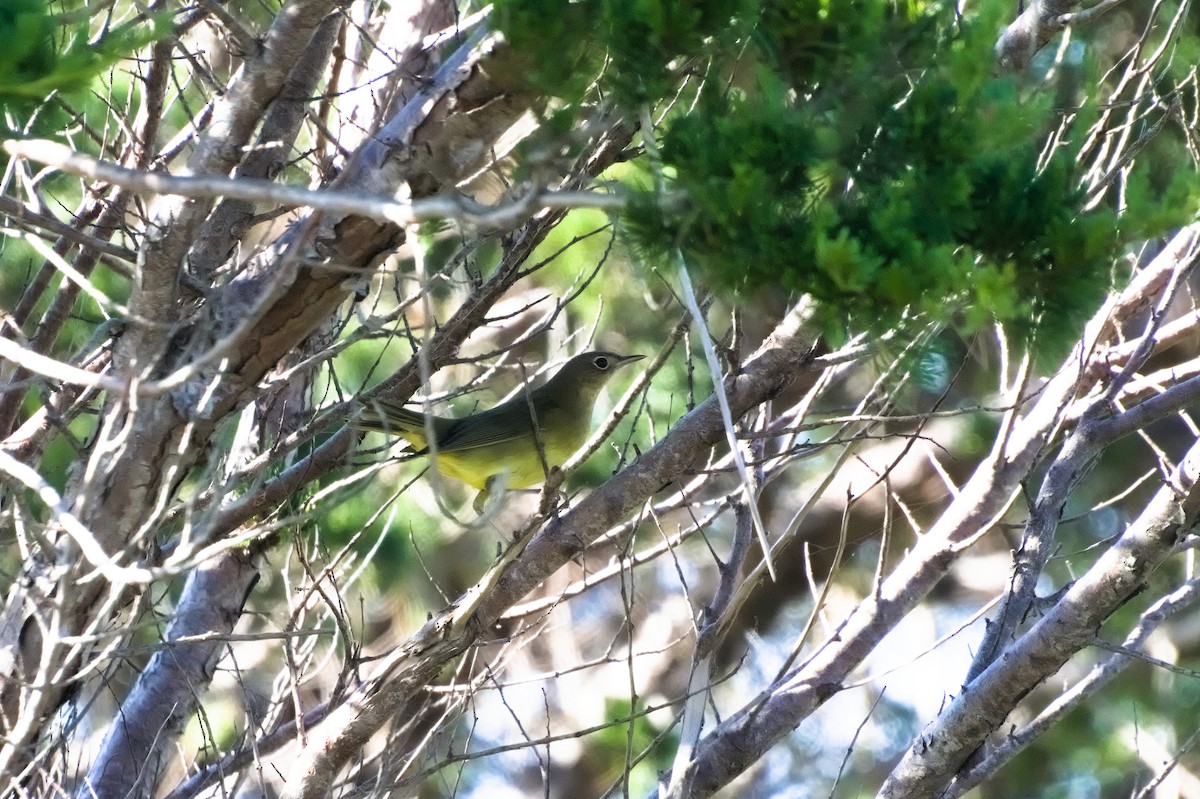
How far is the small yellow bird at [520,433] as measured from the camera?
6.35 m

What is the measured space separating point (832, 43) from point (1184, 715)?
7.38m

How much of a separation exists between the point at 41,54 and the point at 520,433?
13.5ft

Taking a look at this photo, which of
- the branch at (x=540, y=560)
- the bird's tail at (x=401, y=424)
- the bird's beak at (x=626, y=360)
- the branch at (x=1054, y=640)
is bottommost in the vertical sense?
the branch at (x=1054, y=640)

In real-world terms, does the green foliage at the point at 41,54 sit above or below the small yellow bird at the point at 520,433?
below

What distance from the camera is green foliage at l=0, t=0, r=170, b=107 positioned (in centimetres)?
228

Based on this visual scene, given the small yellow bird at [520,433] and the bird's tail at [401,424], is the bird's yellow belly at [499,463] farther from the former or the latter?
the bird's tail at [401,424]

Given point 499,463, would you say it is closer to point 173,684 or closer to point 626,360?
point 626,360

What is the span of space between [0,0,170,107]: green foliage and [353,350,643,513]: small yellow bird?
3563 millimetres

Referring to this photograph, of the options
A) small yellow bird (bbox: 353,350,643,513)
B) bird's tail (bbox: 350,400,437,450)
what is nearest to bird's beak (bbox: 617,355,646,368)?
small yellow bird (bbox: 353,350,643,513)

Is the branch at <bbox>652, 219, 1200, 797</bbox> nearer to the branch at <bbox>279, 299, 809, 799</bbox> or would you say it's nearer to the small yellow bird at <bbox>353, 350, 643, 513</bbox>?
the branch at <bbox>279, 299, 809, 799</bbox>

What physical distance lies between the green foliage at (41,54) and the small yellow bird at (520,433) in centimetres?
356

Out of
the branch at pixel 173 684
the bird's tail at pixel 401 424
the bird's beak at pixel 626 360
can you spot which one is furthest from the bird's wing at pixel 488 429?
the branch at pixel 173 684

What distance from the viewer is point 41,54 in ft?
7.85

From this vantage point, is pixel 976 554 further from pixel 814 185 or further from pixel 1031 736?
pixel 814 185
